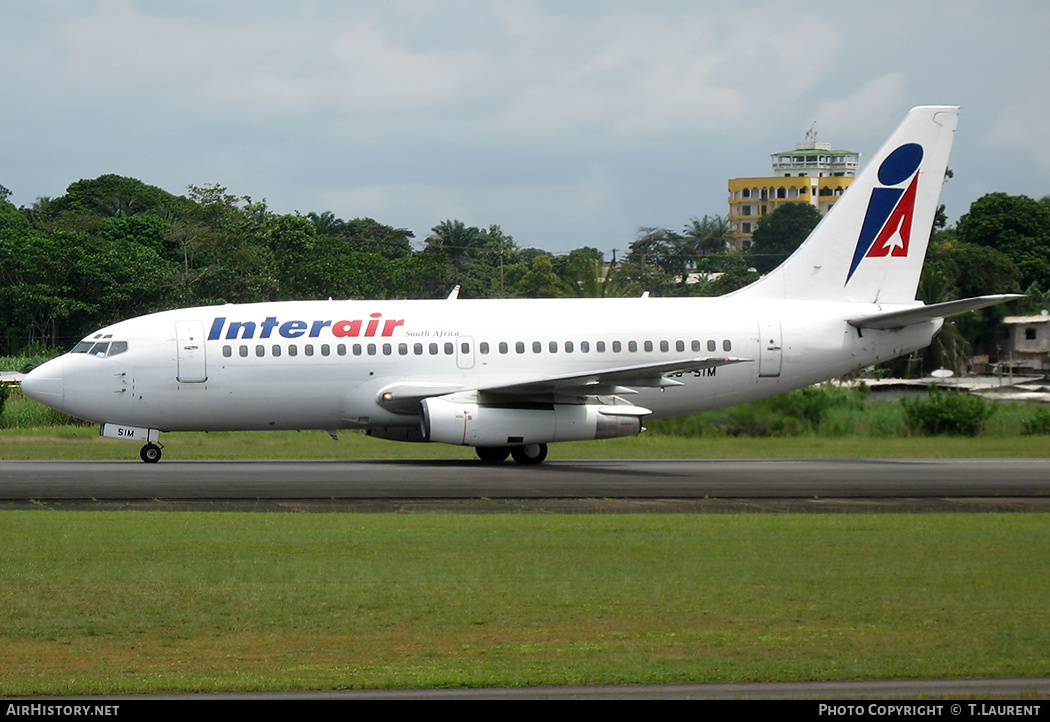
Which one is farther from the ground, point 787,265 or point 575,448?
point 787,265

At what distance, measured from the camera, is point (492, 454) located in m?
31.7

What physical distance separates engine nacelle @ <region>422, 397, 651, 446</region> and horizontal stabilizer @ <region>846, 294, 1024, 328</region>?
6738mm

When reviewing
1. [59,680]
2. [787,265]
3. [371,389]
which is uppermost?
[787,265]

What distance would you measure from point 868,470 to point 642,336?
7198 millimetres

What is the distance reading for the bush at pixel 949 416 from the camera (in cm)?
3934

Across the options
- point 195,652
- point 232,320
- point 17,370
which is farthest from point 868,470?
point 17,370

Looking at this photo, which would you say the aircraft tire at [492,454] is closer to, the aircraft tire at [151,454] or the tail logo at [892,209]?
the aircraft tire at [151,454]

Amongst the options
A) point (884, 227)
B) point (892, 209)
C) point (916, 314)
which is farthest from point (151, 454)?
point (892, 209)

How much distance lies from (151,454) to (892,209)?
19743 millimetres

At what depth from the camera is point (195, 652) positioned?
10.4 meters

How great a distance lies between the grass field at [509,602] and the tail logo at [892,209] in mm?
16817

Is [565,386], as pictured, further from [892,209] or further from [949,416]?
[949,416]

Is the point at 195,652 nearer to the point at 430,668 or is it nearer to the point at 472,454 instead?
the point at 430,668

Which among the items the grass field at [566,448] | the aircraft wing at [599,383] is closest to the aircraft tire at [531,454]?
the aircraft wing at [599,383]
